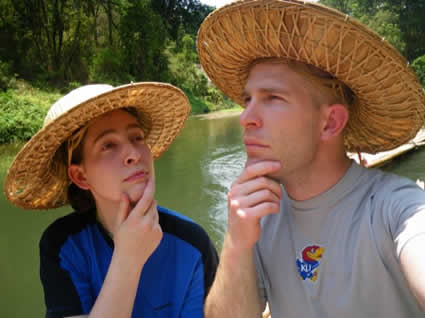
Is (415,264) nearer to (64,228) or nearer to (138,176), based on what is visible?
(138,176)

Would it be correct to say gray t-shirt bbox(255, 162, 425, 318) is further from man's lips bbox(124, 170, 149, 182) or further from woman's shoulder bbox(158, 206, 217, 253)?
man's lips bbox(124, 170, 149, 182)

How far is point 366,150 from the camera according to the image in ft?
5.54

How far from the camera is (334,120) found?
1307mm

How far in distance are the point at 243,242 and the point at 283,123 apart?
0.47 m

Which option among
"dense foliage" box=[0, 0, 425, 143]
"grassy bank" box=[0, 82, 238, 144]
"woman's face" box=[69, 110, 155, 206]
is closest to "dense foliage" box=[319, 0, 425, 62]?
"dense foliage" box=[0, 0, 425, 143]

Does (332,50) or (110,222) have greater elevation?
(332,50)

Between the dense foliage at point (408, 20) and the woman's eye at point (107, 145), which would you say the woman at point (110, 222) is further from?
the dense foliage at point (408, 20)

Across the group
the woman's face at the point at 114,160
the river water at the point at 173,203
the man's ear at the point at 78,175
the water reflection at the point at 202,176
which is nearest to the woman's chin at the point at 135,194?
the woman's face at the point at 114,160

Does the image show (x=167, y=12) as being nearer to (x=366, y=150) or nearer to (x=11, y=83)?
(x=11, y=83)

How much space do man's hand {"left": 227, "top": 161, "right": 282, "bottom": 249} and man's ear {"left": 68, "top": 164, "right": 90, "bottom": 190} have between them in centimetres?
81

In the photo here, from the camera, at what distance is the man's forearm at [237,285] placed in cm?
127

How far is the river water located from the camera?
3.76 meters

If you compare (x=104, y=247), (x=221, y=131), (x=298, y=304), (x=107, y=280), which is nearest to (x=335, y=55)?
(x=298, y=304)

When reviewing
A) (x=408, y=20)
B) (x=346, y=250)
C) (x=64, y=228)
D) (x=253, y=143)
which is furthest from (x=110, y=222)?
(x=408, y=20)
